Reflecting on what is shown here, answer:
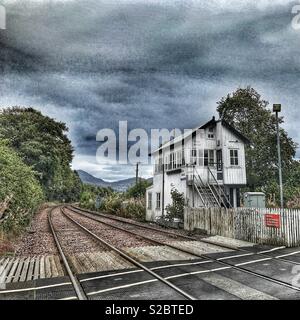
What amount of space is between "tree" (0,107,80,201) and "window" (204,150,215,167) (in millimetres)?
15066

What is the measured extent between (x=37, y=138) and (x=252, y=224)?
981 inches

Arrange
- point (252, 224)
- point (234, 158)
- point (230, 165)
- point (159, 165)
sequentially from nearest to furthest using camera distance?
point (252, 224) → point (230, 165) → point (234, 158) → point (159, 165)

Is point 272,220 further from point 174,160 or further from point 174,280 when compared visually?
point 174,160

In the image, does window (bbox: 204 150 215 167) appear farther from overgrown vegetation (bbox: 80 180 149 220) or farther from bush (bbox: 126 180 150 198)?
bush (bbox: 126 180 150 198)

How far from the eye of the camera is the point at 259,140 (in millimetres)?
35125

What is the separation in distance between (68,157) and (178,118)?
20786 mm

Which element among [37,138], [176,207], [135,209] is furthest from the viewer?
[37,138]

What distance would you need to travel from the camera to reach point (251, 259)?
917cm

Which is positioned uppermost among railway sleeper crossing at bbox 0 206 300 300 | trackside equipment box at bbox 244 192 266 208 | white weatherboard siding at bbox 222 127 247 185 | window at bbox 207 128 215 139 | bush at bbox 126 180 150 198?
window at bbox 207 128 215 139

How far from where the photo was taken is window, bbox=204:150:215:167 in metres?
22.3

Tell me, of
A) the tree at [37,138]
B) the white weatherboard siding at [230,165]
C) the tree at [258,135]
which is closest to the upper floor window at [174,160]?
the white weatherboard siding at [230,165]

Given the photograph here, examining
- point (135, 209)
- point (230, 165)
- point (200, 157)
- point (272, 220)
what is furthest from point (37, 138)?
point (272, 220)

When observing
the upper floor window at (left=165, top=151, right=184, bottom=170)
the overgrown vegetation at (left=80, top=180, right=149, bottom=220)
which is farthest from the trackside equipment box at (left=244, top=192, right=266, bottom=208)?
the overgrown vegetation at (left=80, top=180, right=149, bottom=220)

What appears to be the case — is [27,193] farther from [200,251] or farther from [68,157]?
[68,157]
